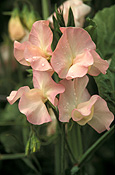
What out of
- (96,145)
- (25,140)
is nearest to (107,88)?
(96,145)

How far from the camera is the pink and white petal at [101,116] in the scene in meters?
0.42

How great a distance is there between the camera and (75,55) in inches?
16.6

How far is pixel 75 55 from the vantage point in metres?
0.42

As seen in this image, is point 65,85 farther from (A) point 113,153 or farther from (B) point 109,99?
(A) point 113,153

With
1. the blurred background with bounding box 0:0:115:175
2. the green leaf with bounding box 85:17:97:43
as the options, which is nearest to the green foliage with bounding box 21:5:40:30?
the blurred background with bounding box 0:0:115:175

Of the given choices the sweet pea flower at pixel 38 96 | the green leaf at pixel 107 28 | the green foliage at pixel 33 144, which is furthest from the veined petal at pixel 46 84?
the green leaf at pixel 107 28

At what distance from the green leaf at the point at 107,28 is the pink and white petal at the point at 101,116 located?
0.70ft

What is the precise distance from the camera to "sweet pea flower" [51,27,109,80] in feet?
1.30

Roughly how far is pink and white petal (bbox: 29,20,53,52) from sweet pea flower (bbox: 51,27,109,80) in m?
0.03

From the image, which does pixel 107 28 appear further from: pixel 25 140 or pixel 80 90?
pixel 25 140

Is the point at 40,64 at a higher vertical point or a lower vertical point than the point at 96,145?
higher

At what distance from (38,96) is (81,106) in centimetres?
6

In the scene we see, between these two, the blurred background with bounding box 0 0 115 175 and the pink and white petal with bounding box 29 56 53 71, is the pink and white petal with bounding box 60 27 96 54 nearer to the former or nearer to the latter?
the pink and white petal with bounding box 29 56 53 71

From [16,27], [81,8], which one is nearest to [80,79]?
[81,8]
